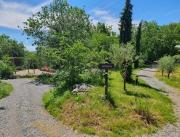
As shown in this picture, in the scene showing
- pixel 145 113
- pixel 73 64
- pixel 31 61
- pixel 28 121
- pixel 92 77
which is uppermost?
pixel 73 64

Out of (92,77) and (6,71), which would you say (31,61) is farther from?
(92,77)

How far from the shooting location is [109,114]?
24.1 meters

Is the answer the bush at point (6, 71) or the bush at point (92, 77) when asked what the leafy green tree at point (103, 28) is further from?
the bush at point (92, 77)

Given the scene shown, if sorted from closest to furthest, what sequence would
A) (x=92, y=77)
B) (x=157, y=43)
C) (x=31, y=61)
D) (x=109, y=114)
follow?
(x=109, y=114), (x=92, y=77), (x=31, y=61), (x=157, y=43)

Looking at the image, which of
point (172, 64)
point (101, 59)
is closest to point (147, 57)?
point (172, 64)

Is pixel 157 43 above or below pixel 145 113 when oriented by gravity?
above

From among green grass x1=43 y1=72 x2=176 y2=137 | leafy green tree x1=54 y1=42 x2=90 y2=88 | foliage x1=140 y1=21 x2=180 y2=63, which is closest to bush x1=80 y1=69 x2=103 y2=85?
leafy green tree x1=54 y1=42 x2=90 y2=88

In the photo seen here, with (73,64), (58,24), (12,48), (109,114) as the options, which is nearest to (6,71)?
(58,24)

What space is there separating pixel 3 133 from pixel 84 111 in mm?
5927

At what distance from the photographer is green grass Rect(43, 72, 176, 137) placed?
22.2m

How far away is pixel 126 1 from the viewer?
75.2 meters

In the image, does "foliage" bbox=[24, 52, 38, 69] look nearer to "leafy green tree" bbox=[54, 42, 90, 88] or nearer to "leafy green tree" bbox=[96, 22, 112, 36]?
"leafy green tree" bbox=[96, 22, 112, 36]

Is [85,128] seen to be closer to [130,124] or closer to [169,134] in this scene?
[130,124]

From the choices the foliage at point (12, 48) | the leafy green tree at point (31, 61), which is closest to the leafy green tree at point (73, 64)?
the leafy green tree at point (31, 61)
